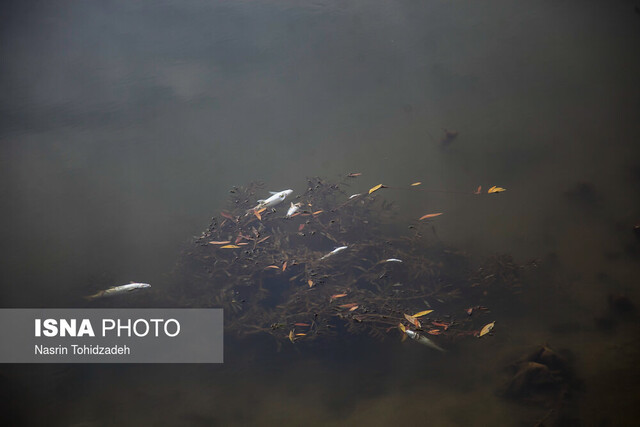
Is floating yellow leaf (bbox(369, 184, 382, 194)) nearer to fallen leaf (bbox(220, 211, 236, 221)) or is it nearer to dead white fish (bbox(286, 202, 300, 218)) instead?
dead white fish (bbox(286, 202, 300, 218))

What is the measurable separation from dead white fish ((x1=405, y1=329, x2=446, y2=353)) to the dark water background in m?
0.06

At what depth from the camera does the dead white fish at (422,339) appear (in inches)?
84.9

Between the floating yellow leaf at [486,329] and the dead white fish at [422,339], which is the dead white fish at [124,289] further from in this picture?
the floating yellow leaf at [486,329]

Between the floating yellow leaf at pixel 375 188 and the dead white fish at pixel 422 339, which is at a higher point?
the floating yellow leaf at pixel 375 188

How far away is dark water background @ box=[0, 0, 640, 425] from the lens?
216 centimetres

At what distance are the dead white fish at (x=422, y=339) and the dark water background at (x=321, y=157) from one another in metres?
0.06

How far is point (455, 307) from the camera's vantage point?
230 centimetres

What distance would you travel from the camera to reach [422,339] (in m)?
2.18

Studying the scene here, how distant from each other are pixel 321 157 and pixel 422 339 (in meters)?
1.35

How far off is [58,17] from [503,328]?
3.97m

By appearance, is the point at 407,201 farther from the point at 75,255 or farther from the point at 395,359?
the point at 75,255

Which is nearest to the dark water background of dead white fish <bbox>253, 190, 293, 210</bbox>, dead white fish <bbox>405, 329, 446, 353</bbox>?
dead white fish <bbox>405, 329, 446, 353</bbox>

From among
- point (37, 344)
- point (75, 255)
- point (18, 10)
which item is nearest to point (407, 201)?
point (75, 255)

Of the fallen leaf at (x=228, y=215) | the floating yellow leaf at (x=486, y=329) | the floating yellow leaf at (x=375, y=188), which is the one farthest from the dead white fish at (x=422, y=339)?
the fallen leaf at (x=228, y=215)
